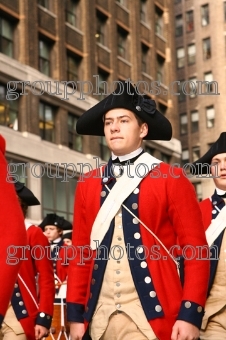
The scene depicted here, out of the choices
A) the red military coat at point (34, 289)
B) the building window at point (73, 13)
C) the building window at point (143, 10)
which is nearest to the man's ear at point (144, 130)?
the red military coat at point (34, 289)

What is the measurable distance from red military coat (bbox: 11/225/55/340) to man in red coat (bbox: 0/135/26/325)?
431cm

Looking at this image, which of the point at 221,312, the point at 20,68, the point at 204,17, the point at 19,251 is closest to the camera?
the point at 19,251

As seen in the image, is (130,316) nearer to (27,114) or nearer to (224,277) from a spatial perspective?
(224,277)

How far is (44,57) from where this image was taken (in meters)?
34.9

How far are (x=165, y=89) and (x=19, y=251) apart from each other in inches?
1792

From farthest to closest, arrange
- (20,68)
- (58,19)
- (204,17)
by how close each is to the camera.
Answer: (204,17), (58,19), (20,68)

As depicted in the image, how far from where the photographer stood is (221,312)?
7.87 meters

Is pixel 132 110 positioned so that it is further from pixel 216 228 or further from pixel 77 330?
pixel 216 228

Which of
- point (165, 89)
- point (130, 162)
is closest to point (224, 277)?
point (130, 162)

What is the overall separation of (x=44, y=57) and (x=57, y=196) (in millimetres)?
5872

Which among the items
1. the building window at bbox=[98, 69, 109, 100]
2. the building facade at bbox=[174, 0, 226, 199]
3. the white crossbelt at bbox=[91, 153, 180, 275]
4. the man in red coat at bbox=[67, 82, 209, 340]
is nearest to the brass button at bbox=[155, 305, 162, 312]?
the man in red coat at bbox=[67, 82, 209, 340]

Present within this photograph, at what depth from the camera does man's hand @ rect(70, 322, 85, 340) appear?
5539mm

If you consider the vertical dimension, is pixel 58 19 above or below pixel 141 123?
above

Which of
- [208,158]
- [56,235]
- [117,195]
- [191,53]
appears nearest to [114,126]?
[117,195]
